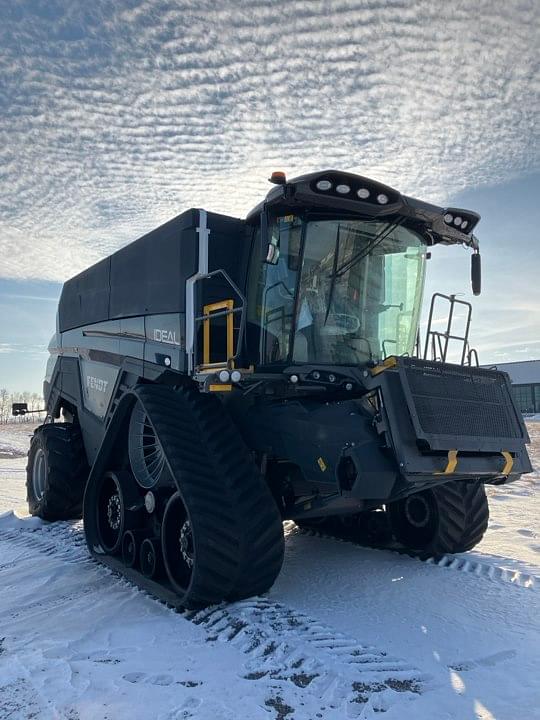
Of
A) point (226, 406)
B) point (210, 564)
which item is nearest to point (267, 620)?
point (210, 564)

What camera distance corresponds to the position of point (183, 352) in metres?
5.75

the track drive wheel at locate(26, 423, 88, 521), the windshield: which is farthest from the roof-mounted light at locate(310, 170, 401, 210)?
the track drive wheel at locate(26, 423, 88, 521)

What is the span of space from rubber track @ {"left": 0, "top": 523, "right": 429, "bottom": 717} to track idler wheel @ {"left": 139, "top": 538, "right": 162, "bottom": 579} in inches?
28.2

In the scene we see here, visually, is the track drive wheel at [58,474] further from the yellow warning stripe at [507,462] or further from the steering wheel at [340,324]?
the yellow warning stripe at [507,462]

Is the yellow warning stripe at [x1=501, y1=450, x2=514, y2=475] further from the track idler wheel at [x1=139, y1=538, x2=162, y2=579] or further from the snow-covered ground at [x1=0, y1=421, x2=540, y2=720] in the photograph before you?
→ the track idler wheel at [x1=139, y1=538, x2=162, y2=579]

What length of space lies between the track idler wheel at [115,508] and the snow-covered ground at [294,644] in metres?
0.31

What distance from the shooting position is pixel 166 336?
19.9 ft

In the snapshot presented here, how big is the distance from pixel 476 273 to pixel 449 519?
98.4 inches

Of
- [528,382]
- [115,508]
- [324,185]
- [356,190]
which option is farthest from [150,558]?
[528,382]

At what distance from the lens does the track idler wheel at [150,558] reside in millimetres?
5367

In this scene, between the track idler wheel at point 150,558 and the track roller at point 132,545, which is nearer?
the track idler wheel at point 150,558

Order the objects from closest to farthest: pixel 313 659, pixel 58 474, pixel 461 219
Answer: pixel 313 659 → pixel 461 219 → pixel 58 474

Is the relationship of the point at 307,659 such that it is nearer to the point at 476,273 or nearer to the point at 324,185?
the point at 324,185

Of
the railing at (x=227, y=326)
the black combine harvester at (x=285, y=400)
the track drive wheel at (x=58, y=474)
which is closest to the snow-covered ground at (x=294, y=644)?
the black combine harvester at (x=285, y=400)
